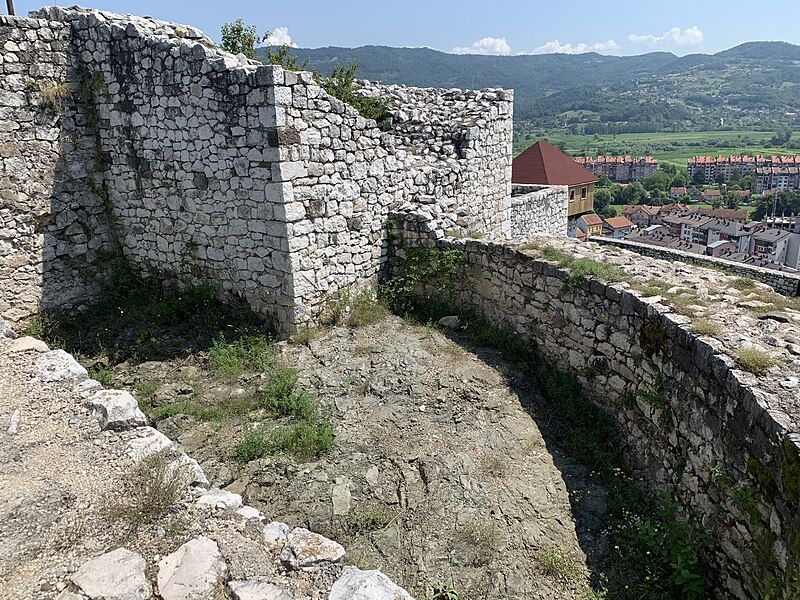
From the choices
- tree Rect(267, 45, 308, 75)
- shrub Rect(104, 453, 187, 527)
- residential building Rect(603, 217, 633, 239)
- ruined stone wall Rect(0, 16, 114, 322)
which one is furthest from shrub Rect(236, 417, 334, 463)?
residential building Rect(603, 217, 633, 239)

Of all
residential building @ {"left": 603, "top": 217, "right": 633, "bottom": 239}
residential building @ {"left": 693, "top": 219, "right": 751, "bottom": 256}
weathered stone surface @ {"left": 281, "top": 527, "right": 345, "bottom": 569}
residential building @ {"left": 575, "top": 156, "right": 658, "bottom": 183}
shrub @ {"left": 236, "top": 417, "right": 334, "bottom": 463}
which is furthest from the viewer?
residential building @ {"left": 575, "top": 156, "right": 658, "bottom": 183}

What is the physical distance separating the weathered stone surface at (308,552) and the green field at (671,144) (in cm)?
14024

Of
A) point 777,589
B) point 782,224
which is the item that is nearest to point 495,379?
point 777,589

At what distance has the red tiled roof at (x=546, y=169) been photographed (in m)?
25.6

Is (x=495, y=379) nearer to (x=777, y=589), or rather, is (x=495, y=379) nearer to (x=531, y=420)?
(x=531, y=420)

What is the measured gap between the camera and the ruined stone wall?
814cm

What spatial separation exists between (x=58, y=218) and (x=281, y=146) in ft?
13.2

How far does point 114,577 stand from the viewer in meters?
3.06

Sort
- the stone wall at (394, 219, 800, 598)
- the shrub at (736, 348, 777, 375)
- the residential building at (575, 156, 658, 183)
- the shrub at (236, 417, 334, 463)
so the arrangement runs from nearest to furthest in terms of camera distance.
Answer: the stone wall at (394, 219, 800, 598) → the shrub at (736, 348, 777, 375) → the shrub at (236, 417, 334, 463) → the residential building at (575, 156, 658, 183)

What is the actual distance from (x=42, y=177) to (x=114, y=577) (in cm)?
742

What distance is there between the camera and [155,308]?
881 cm

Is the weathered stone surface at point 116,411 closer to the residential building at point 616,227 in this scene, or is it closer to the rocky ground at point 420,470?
the rocky ground at point 420,470

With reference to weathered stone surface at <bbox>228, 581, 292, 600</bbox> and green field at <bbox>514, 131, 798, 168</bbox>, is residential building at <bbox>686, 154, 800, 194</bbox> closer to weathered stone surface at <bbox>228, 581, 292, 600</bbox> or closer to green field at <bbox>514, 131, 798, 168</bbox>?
green field at <bbox>514, 131, 798, 168</bbox>

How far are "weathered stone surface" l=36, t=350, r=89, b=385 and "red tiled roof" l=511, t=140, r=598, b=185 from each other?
22437mm
